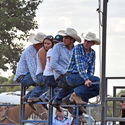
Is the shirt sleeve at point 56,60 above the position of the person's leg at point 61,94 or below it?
above

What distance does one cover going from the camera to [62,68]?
772 cm

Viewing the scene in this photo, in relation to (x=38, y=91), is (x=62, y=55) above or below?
above

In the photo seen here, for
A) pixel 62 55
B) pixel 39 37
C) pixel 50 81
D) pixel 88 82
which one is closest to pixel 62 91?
pixel 50 81

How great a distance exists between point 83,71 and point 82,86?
171 millimetres

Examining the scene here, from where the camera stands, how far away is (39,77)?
8.26 metres

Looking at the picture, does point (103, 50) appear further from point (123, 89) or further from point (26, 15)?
point (26, 15)

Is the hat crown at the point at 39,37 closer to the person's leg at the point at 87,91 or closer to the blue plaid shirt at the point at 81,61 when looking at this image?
the blue plaid shirt at the point at 81,61

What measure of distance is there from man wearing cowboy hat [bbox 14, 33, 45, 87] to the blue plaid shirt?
1325 millimetres

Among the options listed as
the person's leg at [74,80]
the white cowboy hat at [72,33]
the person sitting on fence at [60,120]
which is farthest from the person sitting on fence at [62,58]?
the person sitting on fence at [60,120]

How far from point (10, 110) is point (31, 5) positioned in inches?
623

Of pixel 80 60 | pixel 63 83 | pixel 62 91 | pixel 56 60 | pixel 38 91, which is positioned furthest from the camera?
pixel 38 91

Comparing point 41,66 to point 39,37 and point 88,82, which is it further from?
point 88,82

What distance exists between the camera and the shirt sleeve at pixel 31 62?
8.45 m

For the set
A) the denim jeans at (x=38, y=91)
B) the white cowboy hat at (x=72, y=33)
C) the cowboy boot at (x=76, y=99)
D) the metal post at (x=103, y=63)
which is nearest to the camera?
the metal post at (x=103, y=63)
